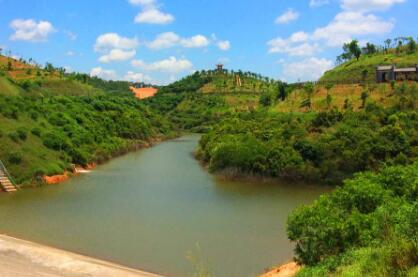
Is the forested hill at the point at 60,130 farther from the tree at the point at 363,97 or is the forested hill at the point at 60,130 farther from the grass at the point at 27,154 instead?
the tree at the point at 363,97

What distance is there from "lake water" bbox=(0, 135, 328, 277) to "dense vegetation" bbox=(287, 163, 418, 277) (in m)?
5.10

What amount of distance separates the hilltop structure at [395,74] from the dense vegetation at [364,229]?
48.7 m

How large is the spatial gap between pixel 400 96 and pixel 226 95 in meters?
75.6

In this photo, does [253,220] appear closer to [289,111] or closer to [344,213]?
[344,213]

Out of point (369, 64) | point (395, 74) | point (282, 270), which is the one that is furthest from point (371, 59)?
point (282, 270)

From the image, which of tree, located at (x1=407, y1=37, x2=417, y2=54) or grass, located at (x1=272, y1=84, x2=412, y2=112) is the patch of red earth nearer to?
grass, located at (x1=272, y1=84, x2=412, y2=112)

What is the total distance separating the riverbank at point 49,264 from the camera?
19.2 metres

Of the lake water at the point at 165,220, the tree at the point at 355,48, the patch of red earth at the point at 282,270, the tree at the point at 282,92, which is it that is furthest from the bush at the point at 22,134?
the tree at the point at 355,48

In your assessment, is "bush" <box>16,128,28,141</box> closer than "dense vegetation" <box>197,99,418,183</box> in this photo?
No

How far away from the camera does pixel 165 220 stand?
1157 inches

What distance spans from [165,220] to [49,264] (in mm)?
9998

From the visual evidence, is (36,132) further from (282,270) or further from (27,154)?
(282,270)

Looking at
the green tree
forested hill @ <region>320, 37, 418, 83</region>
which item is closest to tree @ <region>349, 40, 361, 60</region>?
forested hill @ <region>320, 37, 418, 83</region>

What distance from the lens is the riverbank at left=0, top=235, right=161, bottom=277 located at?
62.9 ft
